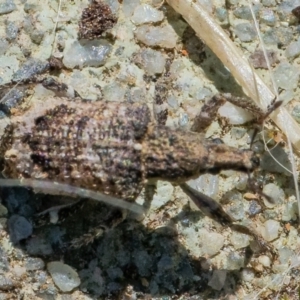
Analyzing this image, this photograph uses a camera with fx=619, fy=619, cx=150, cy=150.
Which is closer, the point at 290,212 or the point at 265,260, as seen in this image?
the point at 265,260

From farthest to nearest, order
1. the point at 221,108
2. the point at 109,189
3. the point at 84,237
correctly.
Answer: the point at 221,108 → the point at 84,237 → the point at 109,189

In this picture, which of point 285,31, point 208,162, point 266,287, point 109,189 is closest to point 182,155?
point 208,162

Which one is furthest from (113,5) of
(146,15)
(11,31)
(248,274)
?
(248,274)

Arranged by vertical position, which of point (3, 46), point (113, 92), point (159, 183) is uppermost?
point (3, 46)

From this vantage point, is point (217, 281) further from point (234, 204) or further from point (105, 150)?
point (105, 150)

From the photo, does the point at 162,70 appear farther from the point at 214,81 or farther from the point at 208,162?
the point at 208,162

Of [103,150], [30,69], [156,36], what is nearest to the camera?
[103,150]

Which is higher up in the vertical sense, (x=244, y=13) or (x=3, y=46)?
(x=244, y=13)
